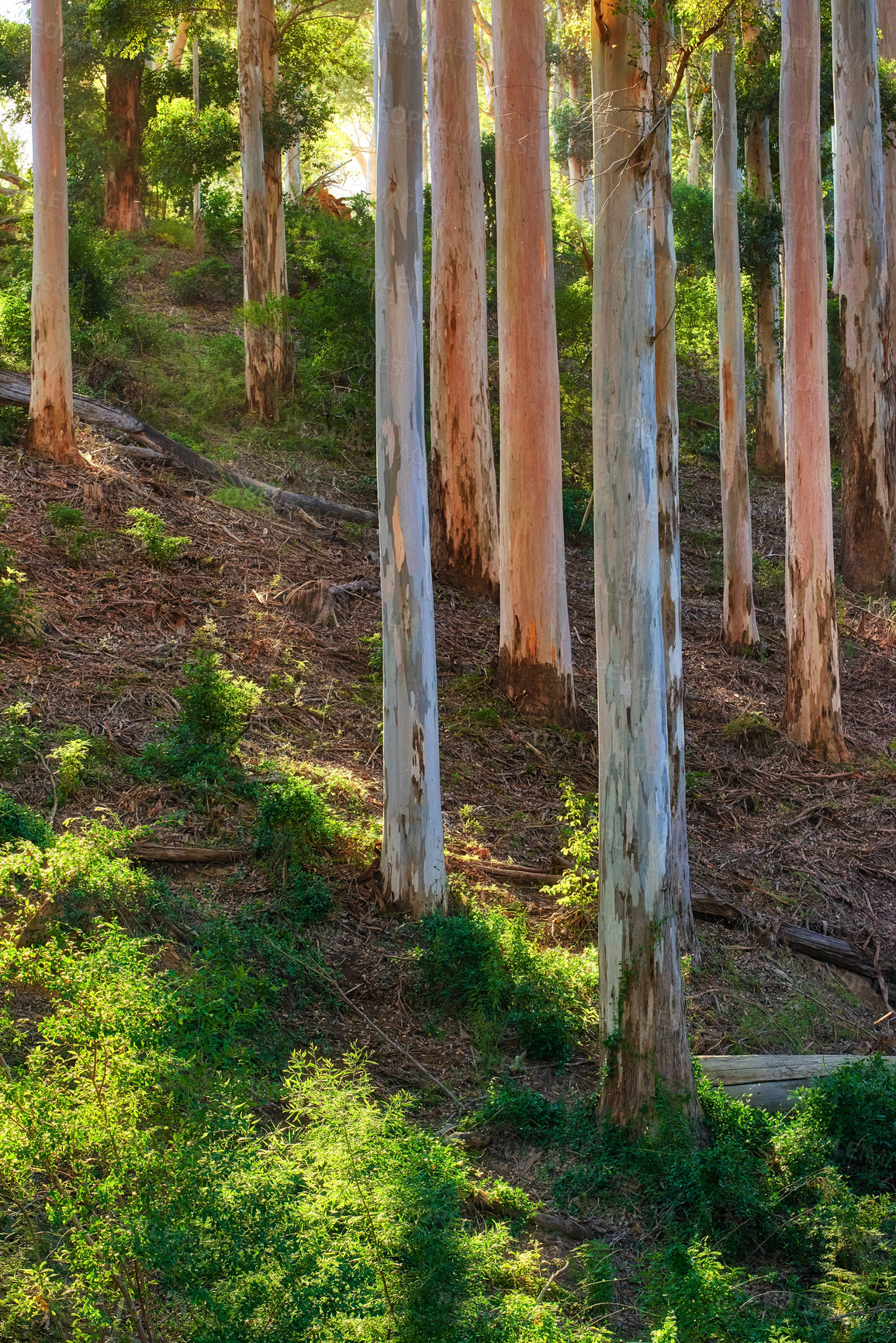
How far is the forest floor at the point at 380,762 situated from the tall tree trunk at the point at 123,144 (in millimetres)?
9819

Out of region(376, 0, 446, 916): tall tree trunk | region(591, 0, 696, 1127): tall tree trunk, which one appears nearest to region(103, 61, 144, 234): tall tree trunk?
region(376, 0, 446, 916): tall tree trunk

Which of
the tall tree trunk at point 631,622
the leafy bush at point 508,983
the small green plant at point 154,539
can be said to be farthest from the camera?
the small green plant at point 154,539

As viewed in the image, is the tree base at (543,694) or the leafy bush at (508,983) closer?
the leafy bush at (508,983)

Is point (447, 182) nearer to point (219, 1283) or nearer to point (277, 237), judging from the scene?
point (277, 237)

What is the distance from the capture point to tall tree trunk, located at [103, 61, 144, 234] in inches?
805

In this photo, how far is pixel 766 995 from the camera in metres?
6.95

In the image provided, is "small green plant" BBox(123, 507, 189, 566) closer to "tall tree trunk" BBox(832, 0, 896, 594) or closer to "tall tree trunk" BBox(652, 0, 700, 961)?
"tall tree trunk" BBox(652, 0, 700, 961)

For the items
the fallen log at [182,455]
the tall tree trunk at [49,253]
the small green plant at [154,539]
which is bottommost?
the small green plant at [154,539]

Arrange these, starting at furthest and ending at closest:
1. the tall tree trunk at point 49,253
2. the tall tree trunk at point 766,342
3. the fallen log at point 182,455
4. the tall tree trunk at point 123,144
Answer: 1. the tall tree trunk at point 123,144
2. the tall tree trunk at point 766,342
3. the fallen log at point 182,455
4. the tall tree trunk at point 49,253

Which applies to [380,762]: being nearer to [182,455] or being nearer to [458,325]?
[182,455]

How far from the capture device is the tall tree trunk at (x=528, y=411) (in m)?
9.91

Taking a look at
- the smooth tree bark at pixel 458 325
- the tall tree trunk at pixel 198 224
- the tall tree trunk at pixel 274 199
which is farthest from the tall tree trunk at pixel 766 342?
the tall tree trunk at pixel 198 224

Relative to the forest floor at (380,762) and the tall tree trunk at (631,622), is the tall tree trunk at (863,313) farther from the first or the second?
the tall tree trunk at (631,622)

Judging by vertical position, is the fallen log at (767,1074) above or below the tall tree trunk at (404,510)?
below
